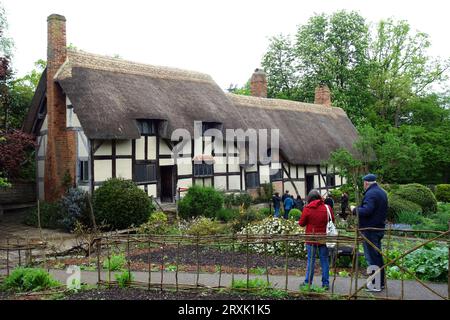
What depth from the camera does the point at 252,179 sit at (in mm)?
23609

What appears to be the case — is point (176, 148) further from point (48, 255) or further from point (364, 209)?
point (364, 209)

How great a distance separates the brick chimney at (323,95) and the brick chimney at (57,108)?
19.1m

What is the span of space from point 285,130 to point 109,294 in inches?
758

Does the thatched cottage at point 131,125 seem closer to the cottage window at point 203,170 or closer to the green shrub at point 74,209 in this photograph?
the cottage window at point 203,170

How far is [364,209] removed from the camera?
750 cm

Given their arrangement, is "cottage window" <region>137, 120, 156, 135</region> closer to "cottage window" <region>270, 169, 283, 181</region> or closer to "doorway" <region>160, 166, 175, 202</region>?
"doorway" <region>160, 166, 175, 202</region>

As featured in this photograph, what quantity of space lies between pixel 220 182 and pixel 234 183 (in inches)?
35.5

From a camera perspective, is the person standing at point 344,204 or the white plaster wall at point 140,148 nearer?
the white plaster wall at point 140,148

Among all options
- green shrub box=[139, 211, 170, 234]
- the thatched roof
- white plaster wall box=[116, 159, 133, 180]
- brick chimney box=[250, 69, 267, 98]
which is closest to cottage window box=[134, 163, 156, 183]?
white plaster wall box=[116, 159, 133, 180]

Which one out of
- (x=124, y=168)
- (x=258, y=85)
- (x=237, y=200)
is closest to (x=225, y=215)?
(x=237, y=200)

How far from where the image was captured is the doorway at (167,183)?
66.4 ft

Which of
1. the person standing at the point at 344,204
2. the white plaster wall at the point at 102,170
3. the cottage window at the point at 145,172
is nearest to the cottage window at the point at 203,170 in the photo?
the cottage window at the point at 145,172

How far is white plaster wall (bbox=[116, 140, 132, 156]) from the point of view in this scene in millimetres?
17969
